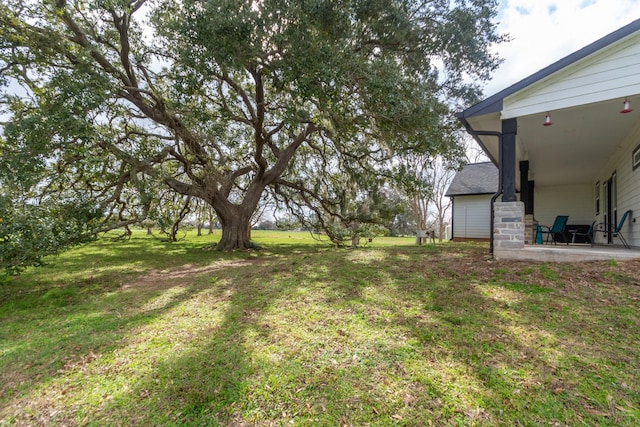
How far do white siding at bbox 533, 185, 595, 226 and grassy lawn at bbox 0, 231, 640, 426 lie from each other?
8.65m

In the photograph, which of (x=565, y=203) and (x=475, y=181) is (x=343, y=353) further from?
(x=475, y=181)

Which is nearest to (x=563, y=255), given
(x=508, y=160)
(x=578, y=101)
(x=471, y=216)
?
(x=508, y=160)

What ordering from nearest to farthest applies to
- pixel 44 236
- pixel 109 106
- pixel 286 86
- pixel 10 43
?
pixel 44 236 → pixel 10 43 → pixel 109 106 → pixel 286 86

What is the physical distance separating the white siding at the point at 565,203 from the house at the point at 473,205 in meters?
2.38

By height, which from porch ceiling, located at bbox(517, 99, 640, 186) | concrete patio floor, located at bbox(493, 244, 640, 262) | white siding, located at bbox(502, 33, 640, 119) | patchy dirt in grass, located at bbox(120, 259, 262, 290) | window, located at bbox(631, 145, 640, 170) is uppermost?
white siding, located at bbox(502, 33, 640, 119)

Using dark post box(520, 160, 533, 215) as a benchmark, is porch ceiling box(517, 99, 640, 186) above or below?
above

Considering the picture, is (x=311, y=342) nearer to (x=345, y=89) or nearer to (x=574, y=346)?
(x=574, y=346)

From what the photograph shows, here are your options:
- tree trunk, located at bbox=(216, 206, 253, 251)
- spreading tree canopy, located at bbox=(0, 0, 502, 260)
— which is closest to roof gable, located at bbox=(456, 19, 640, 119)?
spreading tree canopy, located at bbox=(0, 0, 502, 260)

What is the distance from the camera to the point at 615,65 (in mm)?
5078

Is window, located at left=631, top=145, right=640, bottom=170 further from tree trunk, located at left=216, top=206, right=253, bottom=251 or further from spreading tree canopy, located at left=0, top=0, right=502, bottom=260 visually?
tree trunk, located at left=216, top=206, right=253, bottom=251

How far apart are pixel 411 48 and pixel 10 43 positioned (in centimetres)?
891

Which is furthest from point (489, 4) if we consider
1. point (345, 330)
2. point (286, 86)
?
point (345, 330)

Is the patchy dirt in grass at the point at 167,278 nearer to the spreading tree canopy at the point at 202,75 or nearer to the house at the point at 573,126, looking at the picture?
the spreading tree canopy at the point at 202,75

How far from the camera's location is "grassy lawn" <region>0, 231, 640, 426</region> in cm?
211
